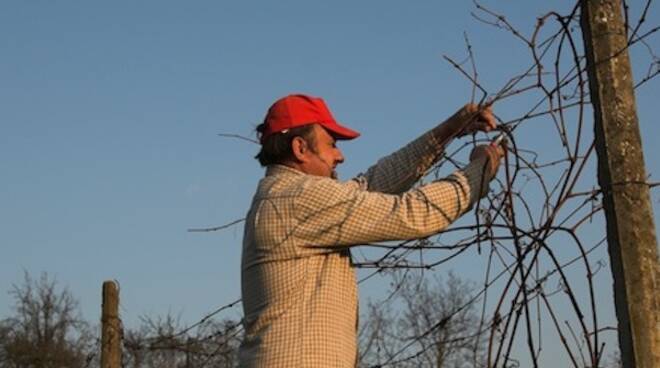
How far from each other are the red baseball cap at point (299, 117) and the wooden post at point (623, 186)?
90 cm

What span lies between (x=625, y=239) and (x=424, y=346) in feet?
3.35

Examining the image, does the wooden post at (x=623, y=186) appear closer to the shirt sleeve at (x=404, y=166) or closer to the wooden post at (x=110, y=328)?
the shirt sleeve at (x=404, y=166)

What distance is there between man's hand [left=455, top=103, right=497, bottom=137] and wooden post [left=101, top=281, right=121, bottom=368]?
551cm

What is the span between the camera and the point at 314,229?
10.8ft

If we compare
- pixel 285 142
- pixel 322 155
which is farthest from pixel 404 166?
pixel 285 142

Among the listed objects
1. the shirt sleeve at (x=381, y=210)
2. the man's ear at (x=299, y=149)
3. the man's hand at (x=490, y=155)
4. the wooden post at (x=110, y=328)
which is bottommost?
the shirt sleeve at (x=381, y=210)

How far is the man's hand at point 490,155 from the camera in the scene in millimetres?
3270

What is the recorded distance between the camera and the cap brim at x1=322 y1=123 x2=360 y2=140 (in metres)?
3.57

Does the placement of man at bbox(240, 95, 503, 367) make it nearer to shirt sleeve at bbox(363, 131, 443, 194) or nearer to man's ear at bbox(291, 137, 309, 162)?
man's ear at bbox(291, 137, 309, 162)

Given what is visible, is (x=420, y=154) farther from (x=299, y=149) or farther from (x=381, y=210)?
(x=381, y=210)

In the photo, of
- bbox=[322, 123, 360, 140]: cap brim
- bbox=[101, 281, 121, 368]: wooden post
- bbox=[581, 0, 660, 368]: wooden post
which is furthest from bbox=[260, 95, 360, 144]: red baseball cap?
bbox=[101, 281, 121, 368]: wooden post

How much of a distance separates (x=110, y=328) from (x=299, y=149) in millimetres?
5336

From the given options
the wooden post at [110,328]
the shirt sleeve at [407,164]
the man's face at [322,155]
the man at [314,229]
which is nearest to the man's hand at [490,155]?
the man at [314,229]

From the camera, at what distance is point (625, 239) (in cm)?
289
